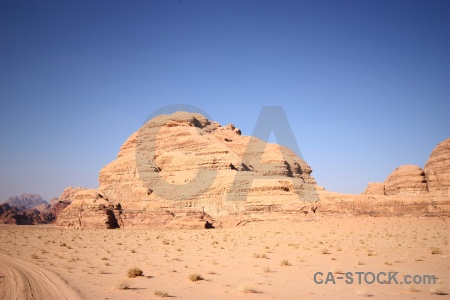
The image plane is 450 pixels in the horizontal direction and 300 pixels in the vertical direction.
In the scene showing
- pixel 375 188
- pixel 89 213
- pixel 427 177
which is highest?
pixel 427 177

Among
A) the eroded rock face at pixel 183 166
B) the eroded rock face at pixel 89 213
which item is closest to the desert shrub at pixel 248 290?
the eroded rock face at pixel 183 166

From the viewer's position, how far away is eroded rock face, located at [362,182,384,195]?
58.2m

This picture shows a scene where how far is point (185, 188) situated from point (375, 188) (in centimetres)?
4030

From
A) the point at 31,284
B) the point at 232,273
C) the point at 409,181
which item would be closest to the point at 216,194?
the point at 409,181

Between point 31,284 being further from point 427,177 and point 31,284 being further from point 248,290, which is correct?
point 427,177

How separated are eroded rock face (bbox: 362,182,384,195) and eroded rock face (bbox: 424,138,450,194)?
9.93 m

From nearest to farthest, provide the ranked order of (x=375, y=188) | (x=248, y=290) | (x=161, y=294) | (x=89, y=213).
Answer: (x=161, y=294) → (x=248, y=290) → (x=89, y=213) → (x=375, y=188)

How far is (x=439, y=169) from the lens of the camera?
151 ft

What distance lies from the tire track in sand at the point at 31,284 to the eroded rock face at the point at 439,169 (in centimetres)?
4814

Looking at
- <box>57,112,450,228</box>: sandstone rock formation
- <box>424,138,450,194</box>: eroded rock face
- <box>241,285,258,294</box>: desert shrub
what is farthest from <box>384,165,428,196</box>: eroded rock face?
<box>241,285,258,294</box>: desert shrub

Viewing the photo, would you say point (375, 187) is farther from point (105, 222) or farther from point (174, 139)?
point (105, 222)

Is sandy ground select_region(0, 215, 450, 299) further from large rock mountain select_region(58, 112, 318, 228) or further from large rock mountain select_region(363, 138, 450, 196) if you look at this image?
large rock mountain select_region(363, 138, 450, 196)

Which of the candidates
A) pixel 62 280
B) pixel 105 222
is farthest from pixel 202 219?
pixel 62 280

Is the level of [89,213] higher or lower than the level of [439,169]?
lower
